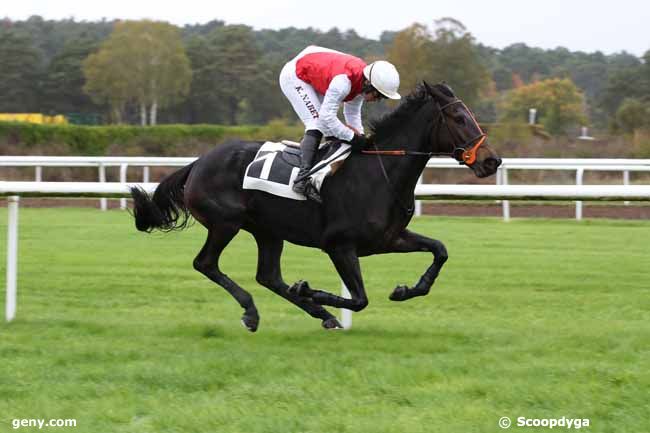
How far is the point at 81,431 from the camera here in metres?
3.91

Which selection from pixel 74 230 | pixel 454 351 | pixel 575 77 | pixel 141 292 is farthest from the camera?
pixel 575 77

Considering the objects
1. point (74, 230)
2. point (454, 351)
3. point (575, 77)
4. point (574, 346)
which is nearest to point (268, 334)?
point (454, 351)

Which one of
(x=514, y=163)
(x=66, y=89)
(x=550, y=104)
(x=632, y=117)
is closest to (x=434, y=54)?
(x=632, y=117)

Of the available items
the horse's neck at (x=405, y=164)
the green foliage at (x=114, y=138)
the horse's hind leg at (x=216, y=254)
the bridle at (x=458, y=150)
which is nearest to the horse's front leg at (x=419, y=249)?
the horse's neck at (x=405, y=164)

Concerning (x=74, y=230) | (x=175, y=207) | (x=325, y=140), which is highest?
(x=325, y=140)

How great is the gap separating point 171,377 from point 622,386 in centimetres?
193

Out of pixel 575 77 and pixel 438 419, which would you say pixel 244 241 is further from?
pixel 575 77

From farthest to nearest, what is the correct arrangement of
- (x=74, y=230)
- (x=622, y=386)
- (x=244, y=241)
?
(x=74, y=230), (x=244, y=241), (x=622, y=386)

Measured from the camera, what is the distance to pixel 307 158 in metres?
5.76

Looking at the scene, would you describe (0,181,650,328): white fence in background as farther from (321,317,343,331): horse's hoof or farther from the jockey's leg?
the jockey's leg

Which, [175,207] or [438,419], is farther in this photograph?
[175,207]

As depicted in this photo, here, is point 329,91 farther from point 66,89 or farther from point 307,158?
point 66,89

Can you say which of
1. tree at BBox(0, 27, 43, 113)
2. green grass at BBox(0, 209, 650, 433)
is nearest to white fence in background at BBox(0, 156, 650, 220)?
green grass at BBox(0, 209, 650, 433)

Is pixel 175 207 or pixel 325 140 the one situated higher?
pixel 325 140
